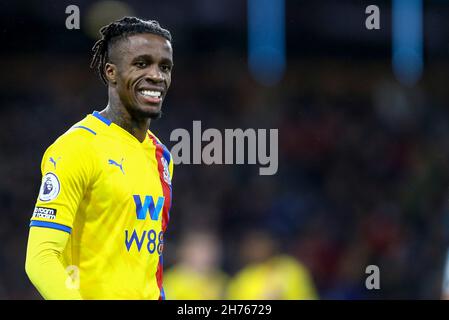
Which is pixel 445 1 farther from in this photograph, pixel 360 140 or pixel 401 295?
pixel 401 295

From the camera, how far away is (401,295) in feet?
35.5

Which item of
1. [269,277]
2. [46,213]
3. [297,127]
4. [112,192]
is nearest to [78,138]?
[112,192]

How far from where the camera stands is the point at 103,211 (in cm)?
393

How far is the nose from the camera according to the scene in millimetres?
4164

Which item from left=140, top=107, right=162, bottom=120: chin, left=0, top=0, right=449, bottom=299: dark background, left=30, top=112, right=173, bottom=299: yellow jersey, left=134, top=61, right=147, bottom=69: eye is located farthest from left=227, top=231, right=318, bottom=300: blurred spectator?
left=134, top=61, right=147, bottom=69: eye

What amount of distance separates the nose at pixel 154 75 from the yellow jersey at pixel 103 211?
0.29 m

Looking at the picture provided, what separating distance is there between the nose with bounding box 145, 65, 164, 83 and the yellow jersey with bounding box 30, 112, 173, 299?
29 cm

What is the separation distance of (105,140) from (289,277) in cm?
505

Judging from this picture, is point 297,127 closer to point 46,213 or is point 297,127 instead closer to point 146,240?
point 146,240

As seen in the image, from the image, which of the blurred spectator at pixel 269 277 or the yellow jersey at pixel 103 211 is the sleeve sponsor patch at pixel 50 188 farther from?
the blurred spectator at pixel 269 277

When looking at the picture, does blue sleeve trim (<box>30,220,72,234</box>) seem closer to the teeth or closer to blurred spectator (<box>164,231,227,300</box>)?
the teeth

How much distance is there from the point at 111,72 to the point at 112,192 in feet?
2.13
